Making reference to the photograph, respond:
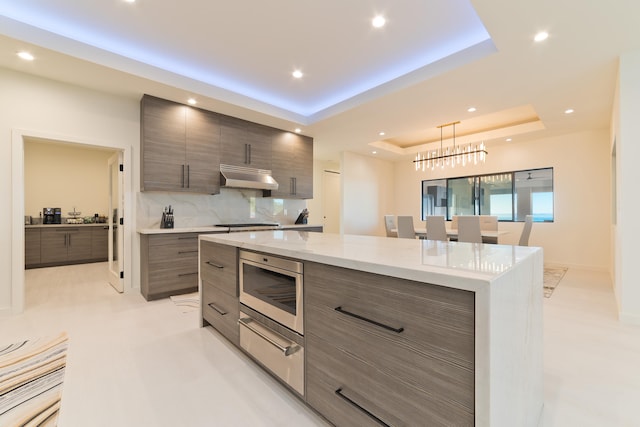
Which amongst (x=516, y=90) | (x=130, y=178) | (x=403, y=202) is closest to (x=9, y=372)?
(x=130, y=178)

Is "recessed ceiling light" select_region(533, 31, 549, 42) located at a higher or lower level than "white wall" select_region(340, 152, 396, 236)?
higher

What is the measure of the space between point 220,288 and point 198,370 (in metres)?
0.57

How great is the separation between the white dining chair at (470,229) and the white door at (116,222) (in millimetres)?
→ 4601

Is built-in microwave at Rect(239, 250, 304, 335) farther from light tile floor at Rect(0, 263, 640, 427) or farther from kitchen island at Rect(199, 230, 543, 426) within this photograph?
light tile floor at Rect(0, 263, 640, 427)

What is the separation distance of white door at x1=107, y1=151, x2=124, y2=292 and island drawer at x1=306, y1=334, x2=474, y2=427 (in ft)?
11.5

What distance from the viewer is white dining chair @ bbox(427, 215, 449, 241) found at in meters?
4.13

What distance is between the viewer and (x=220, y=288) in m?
2.21

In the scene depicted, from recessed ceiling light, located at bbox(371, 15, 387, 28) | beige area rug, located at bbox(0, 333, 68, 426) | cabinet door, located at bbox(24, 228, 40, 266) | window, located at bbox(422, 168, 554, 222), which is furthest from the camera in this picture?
window, located at bbox(422, 168, 554, 222)

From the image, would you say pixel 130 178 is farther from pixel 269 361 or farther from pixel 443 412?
pixel 443 412

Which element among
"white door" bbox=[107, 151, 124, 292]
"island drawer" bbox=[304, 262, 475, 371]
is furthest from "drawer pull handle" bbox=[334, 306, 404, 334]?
"white door" bbox=[107, 151, 124, 292]

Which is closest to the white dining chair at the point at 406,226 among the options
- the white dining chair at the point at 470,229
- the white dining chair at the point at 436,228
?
the white dining chair at the point at 436,228

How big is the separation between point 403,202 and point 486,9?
607cm

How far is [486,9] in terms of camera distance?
83.1 inches

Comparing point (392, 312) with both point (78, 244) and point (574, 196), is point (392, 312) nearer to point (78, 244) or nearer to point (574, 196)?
point (574, 196)
